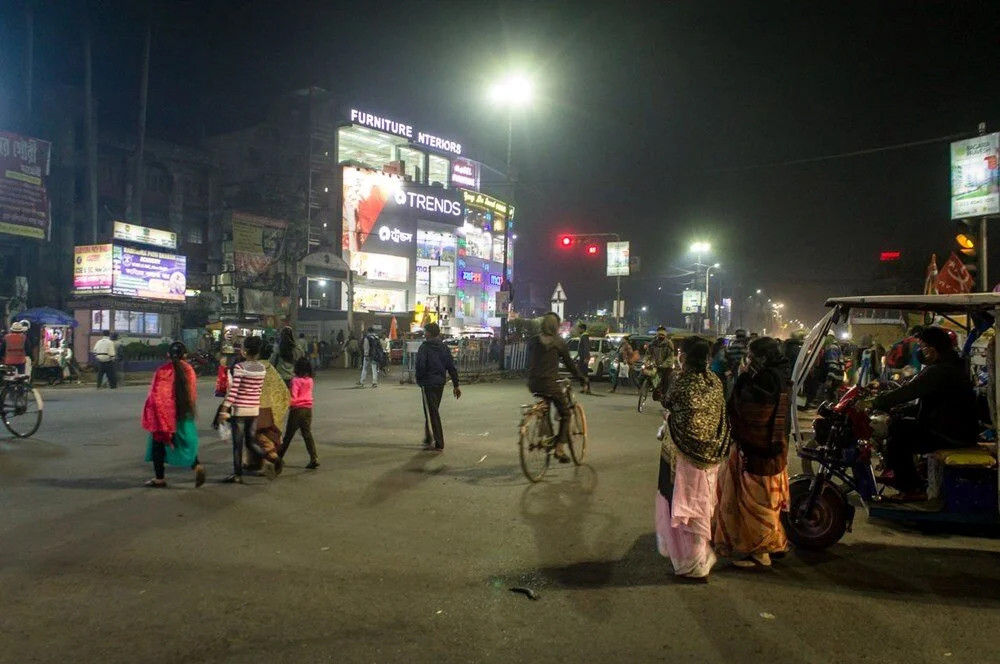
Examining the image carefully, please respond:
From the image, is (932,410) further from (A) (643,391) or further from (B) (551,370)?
(A) (643,391)

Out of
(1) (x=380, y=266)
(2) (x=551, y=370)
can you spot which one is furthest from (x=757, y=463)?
(1) (x=380, y=266)

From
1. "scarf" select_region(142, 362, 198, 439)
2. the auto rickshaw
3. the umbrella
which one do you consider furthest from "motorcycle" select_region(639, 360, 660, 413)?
the umbrella

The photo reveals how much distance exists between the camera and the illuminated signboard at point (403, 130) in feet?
168

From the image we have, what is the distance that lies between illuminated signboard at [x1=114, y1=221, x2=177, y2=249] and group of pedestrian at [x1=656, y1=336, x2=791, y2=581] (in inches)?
1226

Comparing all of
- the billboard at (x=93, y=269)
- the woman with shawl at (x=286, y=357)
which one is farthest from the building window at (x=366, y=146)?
the woman with shawl at (x=286, y=357)

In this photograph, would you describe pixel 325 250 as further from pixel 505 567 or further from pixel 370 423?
pixel 505 567

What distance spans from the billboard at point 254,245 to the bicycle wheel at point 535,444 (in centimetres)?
3465

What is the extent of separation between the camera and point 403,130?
178 feet

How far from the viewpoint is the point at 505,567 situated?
5.14m

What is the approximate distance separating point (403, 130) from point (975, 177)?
43.5 m

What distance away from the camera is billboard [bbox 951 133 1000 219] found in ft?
55.6

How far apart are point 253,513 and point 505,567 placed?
279cm

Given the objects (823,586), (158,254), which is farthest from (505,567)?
(158,254)

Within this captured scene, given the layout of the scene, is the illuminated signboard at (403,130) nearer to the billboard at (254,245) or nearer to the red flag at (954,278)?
the billboard at (254,245)
